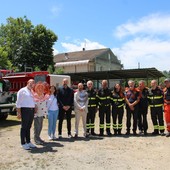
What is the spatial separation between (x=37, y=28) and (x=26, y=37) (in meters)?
2.16

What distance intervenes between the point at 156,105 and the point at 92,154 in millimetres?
3531

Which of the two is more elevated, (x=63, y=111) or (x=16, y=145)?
(x=63, y=111)

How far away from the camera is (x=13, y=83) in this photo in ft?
59.8

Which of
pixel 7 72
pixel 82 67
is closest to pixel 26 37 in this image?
pixel 82 67

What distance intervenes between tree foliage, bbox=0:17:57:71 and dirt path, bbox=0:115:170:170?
1359 inches

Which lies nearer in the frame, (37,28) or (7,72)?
(7,72)

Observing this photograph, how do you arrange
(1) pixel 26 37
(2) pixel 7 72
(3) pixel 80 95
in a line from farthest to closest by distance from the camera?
(1) pixel 26 37
(2) pixel 7 72
(3) pixel 80 95

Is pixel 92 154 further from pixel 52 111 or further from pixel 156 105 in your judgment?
pixel 156 105

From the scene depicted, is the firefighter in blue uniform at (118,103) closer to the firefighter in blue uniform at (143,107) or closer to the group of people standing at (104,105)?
the group of people standing at (104,105)

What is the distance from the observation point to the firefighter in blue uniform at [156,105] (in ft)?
32.7

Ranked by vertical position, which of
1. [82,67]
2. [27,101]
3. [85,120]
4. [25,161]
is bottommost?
[25,161]

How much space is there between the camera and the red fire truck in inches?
552

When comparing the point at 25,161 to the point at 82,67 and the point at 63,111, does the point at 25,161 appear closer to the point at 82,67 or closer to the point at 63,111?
the point at 63,111

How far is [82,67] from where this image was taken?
56125 millimetres
